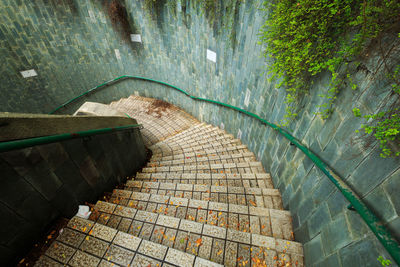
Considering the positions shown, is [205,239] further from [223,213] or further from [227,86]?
[227,86]

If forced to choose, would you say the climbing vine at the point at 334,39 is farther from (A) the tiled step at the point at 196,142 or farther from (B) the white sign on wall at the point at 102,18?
(B) the white sign on wall at the point at 102,18

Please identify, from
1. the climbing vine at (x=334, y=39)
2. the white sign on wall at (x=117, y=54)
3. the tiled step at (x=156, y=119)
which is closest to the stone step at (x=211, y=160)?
the climbing vine at (x=334, y=39)

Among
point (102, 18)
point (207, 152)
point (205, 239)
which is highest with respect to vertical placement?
point (102, 18)

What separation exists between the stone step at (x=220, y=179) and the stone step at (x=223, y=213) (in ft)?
2.41

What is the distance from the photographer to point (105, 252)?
2002 mm

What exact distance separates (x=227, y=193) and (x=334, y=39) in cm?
268

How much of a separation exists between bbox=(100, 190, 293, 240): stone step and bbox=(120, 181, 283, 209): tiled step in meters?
0.22

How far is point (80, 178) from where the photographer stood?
2662mm

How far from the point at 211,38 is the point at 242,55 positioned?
5.34ft

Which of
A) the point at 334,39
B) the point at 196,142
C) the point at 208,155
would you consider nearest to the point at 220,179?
the point at 208,155

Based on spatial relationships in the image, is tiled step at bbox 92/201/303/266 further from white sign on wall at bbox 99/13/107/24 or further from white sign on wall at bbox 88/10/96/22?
white sign on wall at bbox 88/10/96/22

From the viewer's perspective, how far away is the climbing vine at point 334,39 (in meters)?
1.42

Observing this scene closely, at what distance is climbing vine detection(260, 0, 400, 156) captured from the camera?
142 centimetres

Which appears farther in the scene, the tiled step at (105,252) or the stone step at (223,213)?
the stone step at (223,213)
